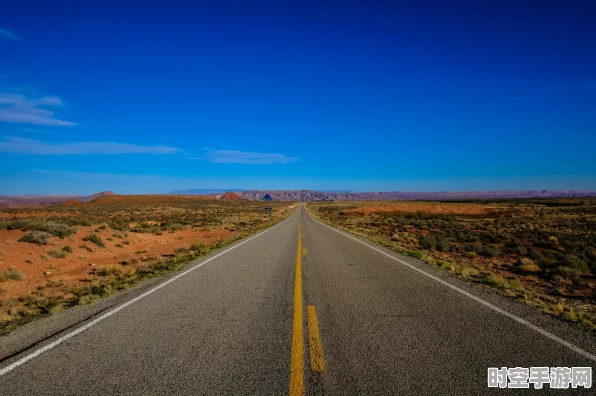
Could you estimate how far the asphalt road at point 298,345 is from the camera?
3674 millimetres

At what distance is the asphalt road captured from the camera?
12.1 feet

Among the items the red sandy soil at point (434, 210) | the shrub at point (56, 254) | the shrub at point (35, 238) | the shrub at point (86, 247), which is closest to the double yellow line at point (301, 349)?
the shrub at point (56, 254)

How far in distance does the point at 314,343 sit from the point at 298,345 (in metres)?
0.24

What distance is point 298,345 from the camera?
4586mm

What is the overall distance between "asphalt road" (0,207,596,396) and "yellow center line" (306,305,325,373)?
0.08ft

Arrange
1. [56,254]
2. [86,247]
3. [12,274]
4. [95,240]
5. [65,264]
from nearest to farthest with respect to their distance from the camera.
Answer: [12,274]
[65,264]
[56,254]
[86,247]
[95,240]

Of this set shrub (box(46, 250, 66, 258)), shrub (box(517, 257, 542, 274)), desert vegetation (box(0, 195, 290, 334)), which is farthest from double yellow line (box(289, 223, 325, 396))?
shrub (box(46, 250, 66, 258))

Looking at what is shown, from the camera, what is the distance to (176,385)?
366 centimetres

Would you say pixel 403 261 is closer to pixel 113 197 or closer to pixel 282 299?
pixel 282 299

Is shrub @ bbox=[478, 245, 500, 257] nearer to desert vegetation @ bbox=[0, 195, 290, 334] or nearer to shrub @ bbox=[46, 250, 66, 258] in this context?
desert vegetation @ bbox=[0, 195, 290, 334]

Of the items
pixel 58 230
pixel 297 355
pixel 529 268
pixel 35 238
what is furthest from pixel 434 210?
pixel 297 355

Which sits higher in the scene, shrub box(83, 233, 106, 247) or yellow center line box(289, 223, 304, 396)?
yellow center line box(289, 223, 304, 396)

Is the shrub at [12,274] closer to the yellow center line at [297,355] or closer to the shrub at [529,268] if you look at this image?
the yellow center line at [297,355]

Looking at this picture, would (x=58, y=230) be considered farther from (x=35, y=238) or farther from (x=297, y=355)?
(x=297, y=355)
